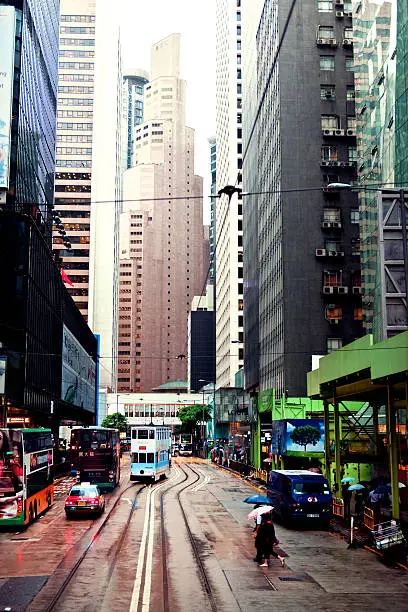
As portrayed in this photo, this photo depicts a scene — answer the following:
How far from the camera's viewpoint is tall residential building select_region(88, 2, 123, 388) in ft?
572

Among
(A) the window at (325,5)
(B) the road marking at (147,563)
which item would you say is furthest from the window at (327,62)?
(B) the road marking at (147,563)

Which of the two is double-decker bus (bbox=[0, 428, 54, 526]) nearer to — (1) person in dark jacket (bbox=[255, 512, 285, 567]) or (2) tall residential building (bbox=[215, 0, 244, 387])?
(1) person in dark jacket (bbox=[255, 512, 285, 567])

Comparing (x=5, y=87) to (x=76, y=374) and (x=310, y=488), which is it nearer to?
(x=76, y=374)

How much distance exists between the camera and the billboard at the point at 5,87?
2264 inches

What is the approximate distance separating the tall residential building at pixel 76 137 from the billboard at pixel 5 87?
107443mm

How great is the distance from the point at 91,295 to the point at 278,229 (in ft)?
349

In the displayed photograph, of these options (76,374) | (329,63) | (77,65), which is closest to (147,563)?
(329,63)

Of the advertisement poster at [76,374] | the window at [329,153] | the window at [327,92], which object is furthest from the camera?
the advertisement poster at [76,374]

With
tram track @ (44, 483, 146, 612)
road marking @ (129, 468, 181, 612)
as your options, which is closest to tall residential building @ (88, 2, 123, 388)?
tram track @ (44, 483, 146, 612)

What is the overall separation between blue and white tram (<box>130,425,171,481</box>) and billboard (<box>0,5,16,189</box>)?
21.7 meters

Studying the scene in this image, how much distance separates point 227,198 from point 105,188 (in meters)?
49.7

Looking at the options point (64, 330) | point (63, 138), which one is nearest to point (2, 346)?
point (64, 330)

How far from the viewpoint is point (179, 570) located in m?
19.8

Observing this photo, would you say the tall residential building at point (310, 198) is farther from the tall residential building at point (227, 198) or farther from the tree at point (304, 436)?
the tall residential building at point (227, 198)
